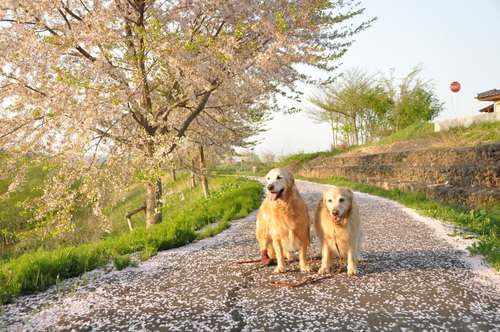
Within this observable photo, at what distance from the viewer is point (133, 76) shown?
9609 millimetres

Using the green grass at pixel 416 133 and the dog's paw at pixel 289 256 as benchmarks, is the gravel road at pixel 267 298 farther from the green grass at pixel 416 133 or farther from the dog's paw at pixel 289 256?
the green grass at pixel 416 133

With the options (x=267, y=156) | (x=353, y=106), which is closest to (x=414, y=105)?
(x=353, y=106)

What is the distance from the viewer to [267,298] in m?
4.00

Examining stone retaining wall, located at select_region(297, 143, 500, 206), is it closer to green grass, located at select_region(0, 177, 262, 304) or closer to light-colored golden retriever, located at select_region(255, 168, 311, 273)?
green grass, located at select_region(0, 177, 262, 304)

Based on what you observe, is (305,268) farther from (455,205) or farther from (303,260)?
(455,205)

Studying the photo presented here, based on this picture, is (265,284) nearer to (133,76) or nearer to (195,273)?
(195,273)

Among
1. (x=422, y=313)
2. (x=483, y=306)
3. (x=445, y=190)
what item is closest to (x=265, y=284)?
(x=422, y=313)

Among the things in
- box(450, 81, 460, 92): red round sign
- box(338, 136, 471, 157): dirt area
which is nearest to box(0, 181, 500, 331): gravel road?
box(338, 136, 471, 157): dirt area

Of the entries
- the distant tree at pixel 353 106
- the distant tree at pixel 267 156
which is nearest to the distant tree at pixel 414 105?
the distant tree at pixel 353 106

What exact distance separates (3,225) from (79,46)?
12.2 metres

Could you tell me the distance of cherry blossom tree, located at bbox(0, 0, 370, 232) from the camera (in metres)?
8.54

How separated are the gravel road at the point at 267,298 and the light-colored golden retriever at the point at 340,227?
0.32m

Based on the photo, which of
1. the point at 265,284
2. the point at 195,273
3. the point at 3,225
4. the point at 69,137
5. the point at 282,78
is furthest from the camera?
the point at 3,225

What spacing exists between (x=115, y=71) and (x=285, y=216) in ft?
21.7
